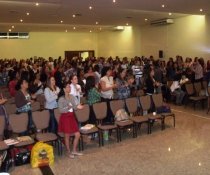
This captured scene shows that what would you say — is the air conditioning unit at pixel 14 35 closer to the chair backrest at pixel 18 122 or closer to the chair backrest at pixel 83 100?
the chair backrest at pixel 83 100

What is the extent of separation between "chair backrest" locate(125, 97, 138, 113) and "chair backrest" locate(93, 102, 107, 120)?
78 cm

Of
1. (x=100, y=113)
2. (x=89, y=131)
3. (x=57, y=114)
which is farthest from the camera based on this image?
(x=100, y=113)

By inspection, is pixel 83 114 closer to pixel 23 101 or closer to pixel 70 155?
pixel 70 155

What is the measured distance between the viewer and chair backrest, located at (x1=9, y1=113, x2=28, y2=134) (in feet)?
19.9

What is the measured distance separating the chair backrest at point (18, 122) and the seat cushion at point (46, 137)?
36cm

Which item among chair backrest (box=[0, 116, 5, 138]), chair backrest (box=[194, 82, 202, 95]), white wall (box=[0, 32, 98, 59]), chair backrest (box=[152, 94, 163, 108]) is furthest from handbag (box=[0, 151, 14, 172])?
white wall (box=[0, 32, 98, 59])

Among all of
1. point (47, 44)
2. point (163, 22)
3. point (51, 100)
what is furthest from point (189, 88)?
point (47, 44)

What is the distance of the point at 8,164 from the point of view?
216 inches

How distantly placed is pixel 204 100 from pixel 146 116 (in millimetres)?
3941

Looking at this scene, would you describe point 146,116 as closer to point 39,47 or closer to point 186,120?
point 186,120

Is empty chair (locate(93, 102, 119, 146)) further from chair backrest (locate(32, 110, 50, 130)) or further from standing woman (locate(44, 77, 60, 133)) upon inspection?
chair backrest (locate(32, 110, 50, 130))

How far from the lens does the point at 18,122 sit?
6129mm

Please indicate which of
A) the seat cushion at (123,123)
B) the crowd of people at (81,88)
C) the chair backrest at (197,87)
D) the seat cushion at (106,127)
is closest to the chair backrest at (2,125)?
the crowd of people at (81,88)

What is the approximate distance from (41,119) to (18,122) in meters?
0.50
